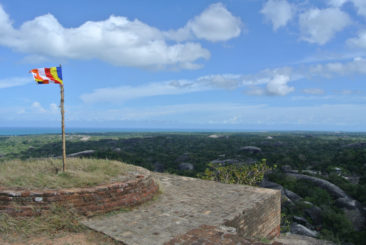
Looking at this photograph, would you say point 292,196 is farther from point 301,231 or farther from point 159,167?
point 159,167

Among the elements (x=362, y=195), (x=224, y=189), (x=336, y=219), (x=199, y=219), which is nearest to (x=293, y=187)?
(x=362, y=195)

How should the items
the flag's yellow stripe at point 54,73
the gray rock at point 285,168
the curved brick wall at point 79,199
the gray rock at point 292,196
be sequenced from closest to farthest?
the curved brick wall at point 79,199 → the flag's yellow stripe at point 54,73 → the gray rock at point 292,196 → the gray rock at point 285,168

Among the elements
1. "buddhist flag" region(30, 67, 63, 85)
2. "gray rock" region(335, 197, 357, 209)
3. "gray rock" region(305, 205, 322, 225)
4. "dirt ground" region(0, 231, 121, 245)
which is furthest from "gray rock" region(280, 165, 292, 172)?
"dirt ground" region(0, 231, 121, 245)

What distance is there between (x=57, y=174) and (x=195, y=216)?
3.05 metres

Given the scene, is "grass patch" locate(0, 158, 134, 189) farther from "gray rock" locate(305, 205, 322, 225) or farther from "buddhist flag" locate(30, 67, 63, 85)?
"gray rock" locate(305, 205, 322, 225)

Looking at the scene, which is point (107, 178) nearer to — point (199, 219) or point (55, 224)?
point (55, 224)

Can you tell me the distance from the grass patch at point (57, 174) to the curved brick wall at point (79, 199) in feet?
0.91

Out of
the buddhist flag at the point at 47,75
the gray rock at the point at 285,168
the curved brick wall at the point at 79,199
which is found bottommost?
the gray rock at the point at 285,168

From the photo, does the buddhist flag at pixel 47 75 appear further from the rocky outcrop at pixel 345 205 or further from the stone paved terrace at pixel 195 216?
the rocky outcrop at pixel 345 205

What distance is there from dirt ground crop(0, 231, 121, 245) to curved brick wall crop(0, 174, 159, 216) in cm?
64

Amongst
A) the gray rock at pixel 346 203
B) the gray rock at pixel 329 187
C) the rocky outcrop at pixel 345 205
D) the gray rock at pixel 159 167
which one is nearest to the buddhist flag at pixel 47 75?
the rocky outcrop at pixel 345 205

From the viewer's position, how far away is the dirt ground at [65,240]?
395 cm

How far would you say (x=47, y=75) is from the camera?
5.73 m

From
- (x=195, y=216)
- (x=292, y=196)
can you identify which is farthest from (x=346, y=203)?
(x=195, y=216)
